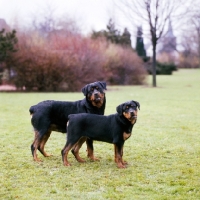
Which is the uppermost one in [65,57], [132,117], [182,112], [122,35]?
[122,35]

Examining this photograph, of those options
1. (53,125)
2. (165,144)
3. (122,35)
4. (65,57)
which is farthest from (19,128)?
(122,35)

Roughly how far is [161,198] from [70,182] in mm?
1301

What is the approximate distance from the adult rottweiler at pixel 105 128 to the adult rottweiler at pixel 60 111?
0.39 meters

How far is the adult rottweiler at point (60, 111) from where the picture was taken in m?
5.90

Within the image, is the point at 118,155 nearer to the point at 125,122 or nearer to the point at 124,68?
the point at 125,122

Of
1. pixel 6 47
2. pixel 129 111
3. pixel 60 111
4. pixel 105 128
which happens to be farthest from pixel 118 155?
pixel 6 47

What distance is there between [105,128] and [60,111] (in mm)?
951

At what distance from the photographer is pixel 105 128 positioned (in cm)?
555

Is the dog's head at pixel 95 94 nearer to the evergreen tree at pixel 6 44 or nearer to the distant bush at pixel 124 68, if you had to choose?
the evergreen tree at pixel 6 44

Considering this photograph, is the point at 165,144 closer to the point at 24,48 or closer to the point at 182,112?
the point at 182,112

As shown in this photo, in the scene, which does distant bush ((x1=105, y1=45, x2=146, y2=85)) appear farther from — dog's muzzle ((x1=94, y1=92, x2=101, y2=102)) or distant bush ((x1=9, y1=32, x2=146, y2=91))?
dog's muzzle ((x1=94, y1=92, x2=101, y2=102))

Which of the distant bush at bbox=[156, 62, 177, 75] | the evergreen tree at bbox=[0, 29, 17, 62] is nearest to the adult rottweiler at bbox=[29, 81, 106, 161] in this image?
the evergreen tree at bbox=[0, 29, 17, 62]

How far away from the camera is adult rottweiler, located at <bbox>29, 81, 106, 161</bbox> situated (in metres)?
5.90

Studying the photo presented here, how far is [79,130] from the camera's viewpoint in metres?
5.55
